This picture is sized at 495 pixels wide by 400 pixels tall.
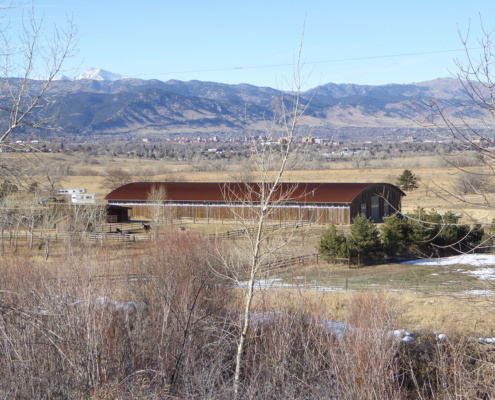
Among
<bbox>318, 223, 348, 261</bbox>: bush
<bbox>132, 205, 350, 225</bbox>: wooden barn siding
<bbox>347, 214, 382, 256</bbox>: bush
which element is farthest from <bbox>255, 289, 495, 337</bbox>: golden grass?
<bbox>132, 205, 350, 225</bbox>: wooden barn siding

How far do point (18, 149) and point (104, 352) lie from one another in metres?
4.46

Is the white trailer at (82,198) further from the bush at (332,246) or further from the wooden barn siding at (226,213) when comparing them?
the bush at (332,246)

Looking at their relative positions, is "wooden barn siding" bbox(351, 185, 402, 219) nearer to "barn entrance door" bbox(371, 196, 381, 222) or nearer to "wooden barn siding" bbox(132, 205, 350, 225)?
"barn entrance door" bbox(371, 196, 381, 222)

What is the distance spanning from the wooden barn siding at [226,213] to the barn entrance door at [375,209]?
669cm

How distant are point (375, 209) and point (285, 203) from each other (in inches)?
644

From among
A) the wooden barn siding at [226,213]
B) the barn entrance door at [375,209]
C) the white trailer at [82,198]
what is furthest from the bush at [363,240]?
the white trailer at [82,198]

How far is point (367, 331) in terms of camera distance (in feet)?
37.9

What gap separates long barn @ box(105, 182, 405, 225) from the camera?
52.0 m

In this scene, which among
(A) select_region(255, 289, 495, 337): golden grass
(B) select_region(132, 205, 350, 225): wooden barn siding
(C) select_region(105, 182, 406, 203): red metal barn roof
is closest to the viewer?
(A) select_region(255, 289, 495, 337): golden grass

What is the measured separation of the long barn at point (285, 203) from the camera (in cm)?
5200

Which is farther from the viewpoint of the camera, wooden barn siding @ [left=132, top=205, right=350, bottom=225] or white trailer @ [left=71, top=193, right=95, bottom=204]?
white trailer @ [left=71, top=193, right=95, bottom=204]

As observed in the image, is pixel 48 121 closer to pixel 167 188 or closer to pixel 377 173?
pixel 167 188

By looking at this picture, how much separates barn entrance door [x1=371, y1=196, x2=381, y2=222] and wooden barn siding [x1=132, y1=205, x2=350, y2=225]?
21.9 feet

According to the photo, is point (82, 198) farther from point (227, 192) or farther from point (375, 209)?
point (375, 209)
